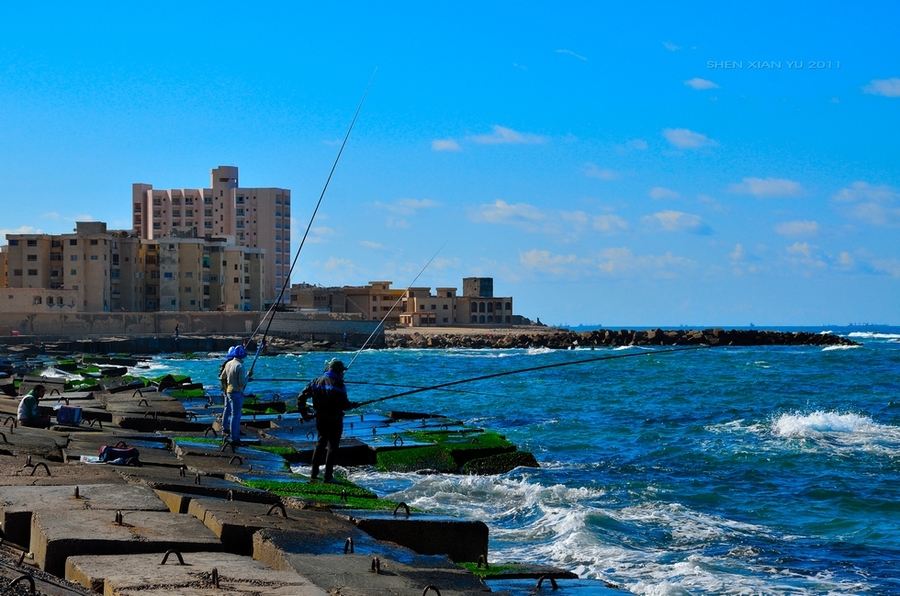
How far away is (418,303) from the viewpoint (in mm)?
121750

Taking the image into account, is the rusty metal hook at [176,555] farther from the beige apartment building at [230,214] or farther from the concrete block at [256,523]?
the beige apartment building at [230,214]

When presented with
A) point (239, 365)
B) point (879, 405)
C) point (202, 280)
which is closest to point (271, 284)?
point (202, 280)

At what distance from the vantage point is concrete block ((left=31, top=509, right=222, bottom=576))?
17.5ft

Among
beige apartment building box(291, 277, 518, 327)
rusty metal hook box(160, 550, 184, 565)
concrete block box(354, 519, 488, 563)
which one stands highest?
beige apartment building box(291, 277, 518, 327)

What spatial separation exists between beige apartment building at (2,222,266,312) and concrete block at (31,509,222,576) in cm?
7644

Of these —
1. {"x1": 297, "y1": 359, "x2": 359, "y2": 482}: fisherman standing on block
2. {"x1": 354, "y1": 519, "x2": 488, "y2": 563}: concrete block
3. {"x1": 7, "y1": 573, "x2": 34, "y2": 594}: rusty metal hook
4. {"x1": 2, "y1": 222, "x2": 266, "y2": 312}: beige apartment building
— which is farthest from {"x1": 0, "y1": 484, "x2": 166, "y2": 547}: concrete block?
{"x1": 2, "y1": 222, "x2": 266, "y2": 312}: beige apartment building

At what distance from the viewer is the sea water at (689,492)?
902 cm

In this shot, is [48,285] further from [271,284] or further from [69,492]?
[69,492]

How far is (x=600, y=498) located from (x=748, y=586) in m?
4.07

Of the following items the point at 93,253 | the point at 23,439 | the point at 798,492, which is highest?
the point at 93,253

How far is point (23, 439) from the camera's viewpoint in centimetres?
1054

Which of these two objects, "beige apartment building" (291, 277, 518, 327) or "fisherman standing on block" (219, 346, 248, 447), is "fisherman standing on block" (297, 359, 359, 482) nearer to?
"fisherman standing on block" (219, 346, 248, 447)

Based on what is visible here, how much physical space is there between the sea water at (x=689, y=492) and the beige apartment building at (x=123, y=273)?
6283 cm

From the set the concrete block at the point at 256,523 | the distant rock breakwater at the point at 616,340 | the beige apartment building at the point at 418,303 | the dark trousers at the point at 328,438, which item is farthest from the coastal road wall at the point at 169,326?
the concrete block at the point at 256,523
